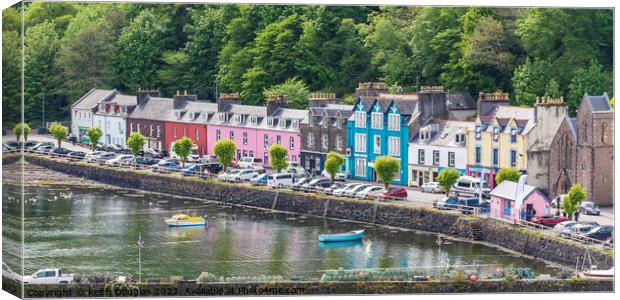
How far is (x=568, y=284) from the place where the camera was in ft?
137

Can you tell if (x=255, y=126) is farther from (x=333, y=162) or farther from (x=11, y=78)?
(x=11, y=78)

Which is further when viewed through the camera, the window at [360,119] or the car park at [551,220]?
the window at [360,119]

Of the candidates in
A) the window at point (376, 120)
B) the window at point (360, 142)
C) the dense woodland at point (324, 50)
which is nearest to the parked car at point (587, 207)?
the dense woodland at point (324, 50)

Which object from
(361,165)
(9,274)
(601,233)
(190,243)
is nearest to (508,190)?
(601,233)

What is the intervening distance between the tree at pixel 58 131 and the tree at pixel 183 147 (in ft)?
8.00

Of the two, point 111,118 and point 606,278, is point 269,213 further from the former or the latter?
point 606,278

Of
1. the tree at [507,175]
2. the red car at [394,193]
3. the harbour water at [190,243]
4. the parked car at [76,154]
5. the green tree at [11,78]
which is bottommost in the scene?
the harbour water at [190,243]

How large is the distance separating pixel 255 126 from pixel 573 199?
670 centimetres

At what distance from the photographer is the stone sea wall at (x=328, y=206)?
44844 mm

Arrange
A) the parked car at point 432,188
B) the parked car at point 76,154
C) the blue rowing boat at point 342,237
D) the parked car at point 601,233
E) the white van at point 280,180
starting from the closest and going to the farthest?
the parked car at point 601,233
the blue rowing boat at point 342,237
the parked car at point 76,154
the parked car at point 432,188
the white van at point 280,180

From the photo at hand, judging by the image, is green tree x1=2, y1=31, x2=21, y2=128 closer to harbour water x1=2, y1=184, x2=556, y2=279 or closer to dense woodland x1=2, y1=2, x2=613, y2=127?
harbour water x1=2, y1=184, x2=556, y2=279

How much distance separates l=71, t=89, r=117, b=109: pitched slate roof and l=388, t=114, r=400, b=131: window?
19.4 feet

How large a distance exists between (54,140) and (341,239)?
20.2 feet

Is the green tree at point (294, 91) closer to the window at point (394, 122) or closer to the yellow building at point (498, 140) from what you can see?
the window at point (394, 122)
